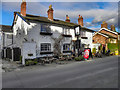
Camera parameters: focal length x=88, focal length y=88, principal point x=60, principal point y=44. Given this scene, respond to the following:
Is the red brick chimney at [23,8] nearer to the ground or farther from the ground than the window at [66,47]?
farther from the ground

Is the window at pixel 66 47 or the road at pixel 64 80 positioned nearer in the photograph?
the road at pixel 64 80

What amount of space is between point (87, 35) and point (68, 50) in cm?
782

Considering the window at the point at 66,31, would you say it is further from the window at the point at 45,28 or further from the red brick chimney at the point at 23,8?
the red brick chimney at the point at 23,8

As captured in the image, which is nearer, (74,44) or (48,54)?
(48,54)

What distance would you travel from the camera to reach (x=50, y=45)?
1611 centimetres

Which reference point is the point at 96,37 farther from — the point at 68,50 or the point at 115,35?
the point at 68,50

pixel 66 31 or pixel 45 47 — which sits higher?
pixel 66 31

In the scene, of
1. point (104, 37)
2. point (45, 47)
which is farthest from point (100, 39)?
point (45, 47)

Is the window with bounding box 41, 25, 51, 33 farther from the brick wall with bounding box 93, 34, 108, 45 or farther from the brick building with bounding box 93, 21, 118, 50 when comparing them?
the brick wall with bounding box 93, 34, 108, 45

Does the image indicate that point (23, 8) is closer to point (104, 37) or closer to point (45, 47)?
point (45, 47)

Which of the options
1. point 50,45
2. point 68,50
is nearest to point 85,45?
point 68,50

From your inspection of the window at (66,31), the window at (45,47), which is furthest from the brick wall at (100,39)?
the window at (45,47)

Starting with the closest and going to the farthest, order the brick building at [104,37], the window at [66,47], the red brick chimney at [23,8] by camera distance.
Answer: the red brick chimney at [23,8], the window at [66,47], the brick building at [104,37]

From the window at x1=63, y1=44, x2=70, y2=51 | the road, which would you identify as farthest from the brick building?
the road
